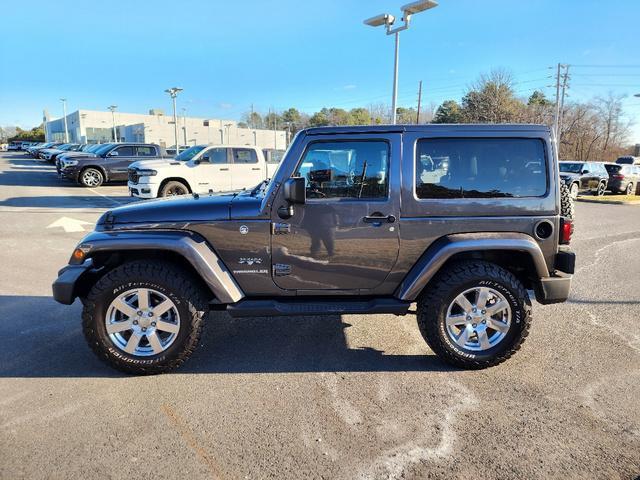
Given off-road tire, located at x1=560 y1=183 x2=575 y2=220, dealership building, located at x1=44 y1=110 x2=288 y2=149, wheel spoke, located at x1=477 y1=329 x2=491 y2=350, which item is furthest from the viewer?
dealership building, located at x1=44 y1=110 x2=288 y2=149

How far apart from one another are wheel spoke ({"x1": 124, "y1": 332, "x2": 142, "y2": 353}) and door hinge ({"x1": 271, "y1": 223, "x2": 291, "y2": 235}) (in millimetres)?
1364

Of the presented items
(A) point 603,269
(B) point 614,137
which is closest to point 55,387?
(A) point 603,269

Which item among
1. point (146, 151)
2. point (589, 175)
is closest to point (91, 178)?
point (146, 151)

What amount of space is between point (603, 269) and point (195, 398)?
6586mm

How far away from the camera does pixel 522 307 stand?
3588mm

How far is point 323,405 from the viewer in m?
3.15

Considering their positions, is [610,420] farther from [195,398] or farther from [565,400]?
[195,398]

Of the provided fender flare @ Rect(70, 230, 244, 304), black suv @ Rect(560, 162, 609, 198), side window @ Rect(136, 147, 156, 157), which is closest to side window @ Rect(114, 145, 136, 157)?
side window @ Rect(136, 147, 156, 157)

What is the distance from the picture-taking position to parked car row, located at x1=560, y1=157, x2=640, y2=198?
2050 centimetres

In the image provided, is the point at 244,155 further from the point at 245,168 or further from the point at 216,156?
the point at 216,156

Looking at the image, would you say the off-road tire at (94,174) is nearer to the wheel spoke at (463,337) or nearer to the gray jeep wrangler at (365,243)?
the gray jeep wrangler at (365,243)

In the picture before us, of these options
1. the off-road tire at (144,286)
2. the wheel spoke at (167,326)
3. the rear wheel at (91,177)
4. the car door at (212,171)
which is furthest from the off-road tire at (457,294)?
the rear wheel at (91,177)

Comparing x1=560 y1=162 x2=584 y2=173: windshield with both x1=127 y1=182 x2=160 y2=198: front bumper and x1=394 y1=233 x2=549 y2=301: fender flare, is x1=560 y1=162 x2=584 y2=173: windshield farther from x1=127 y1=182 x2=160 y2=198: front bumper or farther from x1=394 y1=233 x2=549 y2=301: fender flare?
x1=394 y1=233 x2=549 y2=301: fender flare

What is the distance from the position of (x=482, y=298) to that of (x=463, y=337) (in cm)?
36
